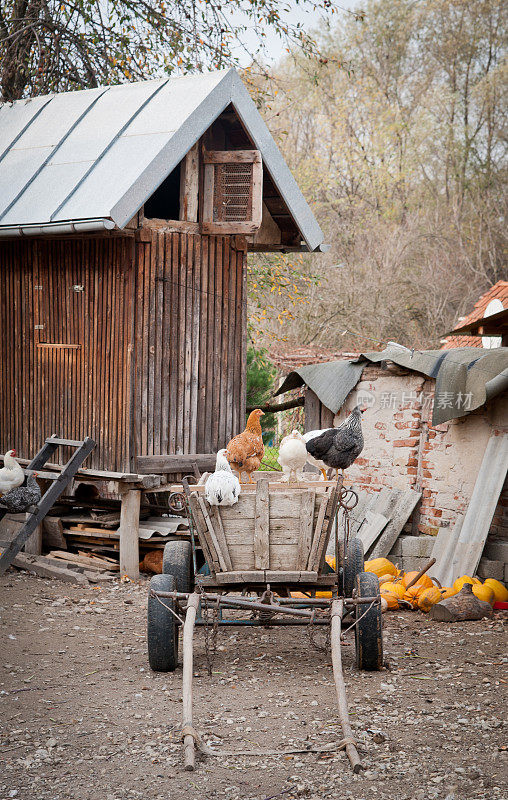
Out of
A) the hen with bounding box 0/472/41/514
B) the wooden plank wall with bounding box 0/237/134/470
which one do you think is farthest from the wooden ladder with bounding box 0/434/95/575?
the wooden plank wall with bounding box 0/237/134/470

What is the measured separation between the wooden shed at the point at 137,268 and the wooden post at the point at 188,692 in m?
3.90

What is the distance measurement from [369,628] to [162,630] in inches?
54.8

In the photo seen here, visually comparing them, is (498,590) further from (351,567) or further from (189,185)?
(189,185)

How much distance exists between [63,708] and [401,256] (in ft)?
65.0

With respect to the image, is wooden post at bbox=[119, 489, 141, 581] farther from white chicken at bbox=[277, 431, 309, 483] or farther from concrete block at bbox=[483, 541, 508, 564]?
concrete block at bbox=[483, 541, 508, 564]

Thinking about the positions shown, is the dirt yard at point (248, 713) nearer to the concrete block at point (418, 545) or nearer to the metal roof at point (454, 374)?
the concrete block at point (418, 545)

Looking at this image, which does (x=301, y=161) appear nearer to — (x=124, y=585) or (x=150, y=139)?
(x=150, y=139)

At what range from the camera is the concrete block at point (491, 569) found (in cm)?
826

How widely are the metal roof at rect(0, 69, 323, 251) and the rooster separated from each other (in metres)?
3.07

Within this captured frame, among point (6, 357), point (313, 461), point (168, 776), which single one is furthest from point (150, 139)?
point (168, 776)

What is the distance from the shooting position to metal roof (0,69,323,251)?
832 centimetres

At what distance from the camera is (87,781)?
4.13 metres

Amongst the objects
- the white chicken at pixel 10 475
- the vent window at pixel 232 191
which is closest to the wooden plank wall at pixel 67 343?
the white chicken at pixel 10 475

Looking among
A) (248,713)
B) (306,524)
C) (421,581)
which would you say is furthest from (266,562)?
(421,581)
